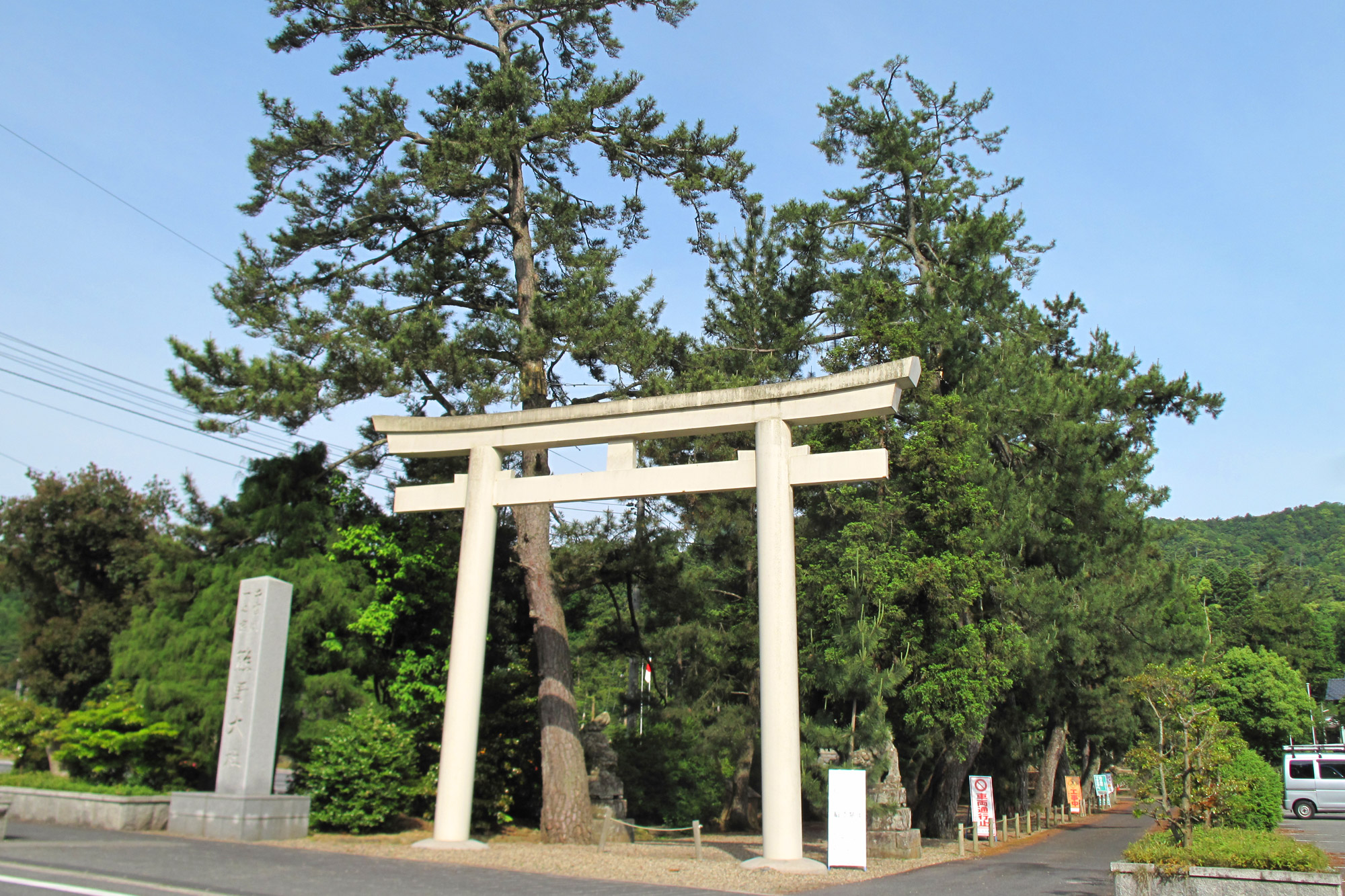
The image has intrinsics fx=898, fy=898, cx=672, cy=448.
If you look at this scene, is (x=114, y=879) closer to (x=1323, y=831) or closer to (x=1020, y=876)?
(x=1020, y=876)

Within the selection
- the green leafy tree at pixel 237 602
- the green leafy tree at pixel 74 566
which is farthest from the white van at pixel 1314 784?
the green leafy tree at pixel 74 566

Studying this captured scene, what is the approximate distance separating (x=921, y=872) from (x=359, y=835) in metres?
8.80

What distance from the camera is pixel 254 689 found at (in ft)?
44.7

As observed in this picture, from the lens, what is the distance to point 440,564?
1756cm

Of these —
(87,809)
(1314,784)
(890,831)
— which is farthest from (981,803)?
(1314,784)

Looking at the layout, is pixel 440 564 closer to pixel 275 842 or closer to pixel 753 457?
pixel 275 842

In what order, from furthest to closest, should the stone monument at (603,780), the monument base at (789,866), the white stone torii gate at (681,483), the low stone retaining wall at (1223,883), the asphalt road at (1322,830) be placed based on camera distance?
the asphalt road at (1322,830) < the stone monument at (603,780) < the white stone torii gate at (681,483) < the monument base at (789,866) < the low stone retaining wall at (1223,883)

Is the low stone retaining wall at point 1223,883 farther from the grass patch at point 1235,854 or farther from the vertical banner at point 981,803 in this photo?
the vertical banner at point 981,803

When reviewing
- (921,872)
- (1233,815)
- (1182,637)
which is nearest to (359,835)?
(921,872)

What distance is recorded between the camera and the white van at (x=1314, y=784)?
28.7 m

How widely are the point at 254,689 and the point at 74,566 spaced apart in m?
16.4

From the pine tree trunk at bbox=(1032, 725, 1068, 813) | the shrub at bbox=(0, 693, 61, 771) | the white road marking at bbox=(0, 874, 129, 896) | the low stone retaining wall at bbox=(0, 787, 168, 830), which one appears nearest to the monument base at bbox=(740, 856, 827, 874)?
the white road marking at bbox=(0, 874, 129, 896)

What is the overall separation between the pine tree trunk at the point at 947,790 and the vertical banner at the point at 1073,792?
954 centimetres

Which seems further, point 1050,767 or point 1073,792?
point 1073,792
